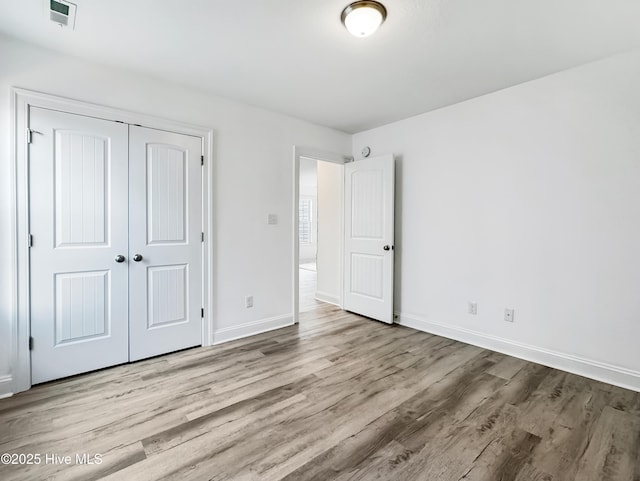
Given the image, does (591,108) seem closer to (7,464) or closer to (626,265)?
(626,265)

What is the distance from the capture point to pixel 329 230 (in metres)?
4.77

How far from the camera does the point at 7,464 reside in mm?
1527

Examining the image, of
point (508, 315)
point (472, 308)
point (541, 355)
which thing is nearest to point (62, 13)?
point (472, 308)

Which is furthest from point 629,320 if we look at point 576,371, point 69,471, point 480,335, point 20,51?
point 20,51

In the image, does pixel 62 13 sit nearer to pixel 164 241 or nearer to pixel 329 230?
pixel 164 241

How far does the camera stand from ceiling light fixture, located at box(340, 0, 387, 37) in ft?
5.76

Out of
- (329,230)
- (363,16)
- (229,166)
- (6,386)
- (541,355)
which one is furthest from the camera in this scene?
(329,230)

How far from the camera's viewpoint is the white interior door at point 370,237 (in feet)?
12.2

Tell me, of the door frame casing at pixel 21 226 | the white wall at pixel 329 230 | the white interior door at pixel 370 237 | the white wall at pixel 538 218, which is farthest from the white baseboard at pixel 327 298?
the door frame casing at pixel 21 226

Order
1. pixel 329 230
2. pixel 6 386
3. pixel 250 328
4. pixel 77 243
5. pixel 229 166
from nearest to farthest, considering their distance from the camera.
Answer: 1. pixel 6 386
2. pixel 77 243
3. pixel 229 166
4. pixel 250 328
5. pixel 329 230

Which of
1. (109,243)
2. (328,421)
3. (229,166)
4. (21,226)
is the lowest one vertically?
(328,421)

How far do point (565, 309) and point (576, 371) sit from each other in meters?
0.51

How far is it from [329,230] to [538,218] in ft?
9.00

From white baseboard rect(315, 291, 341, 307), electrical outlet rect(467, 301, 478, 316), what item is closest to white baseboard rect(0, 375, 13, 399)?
white baseboard rect(315, 291, 341, 307)
